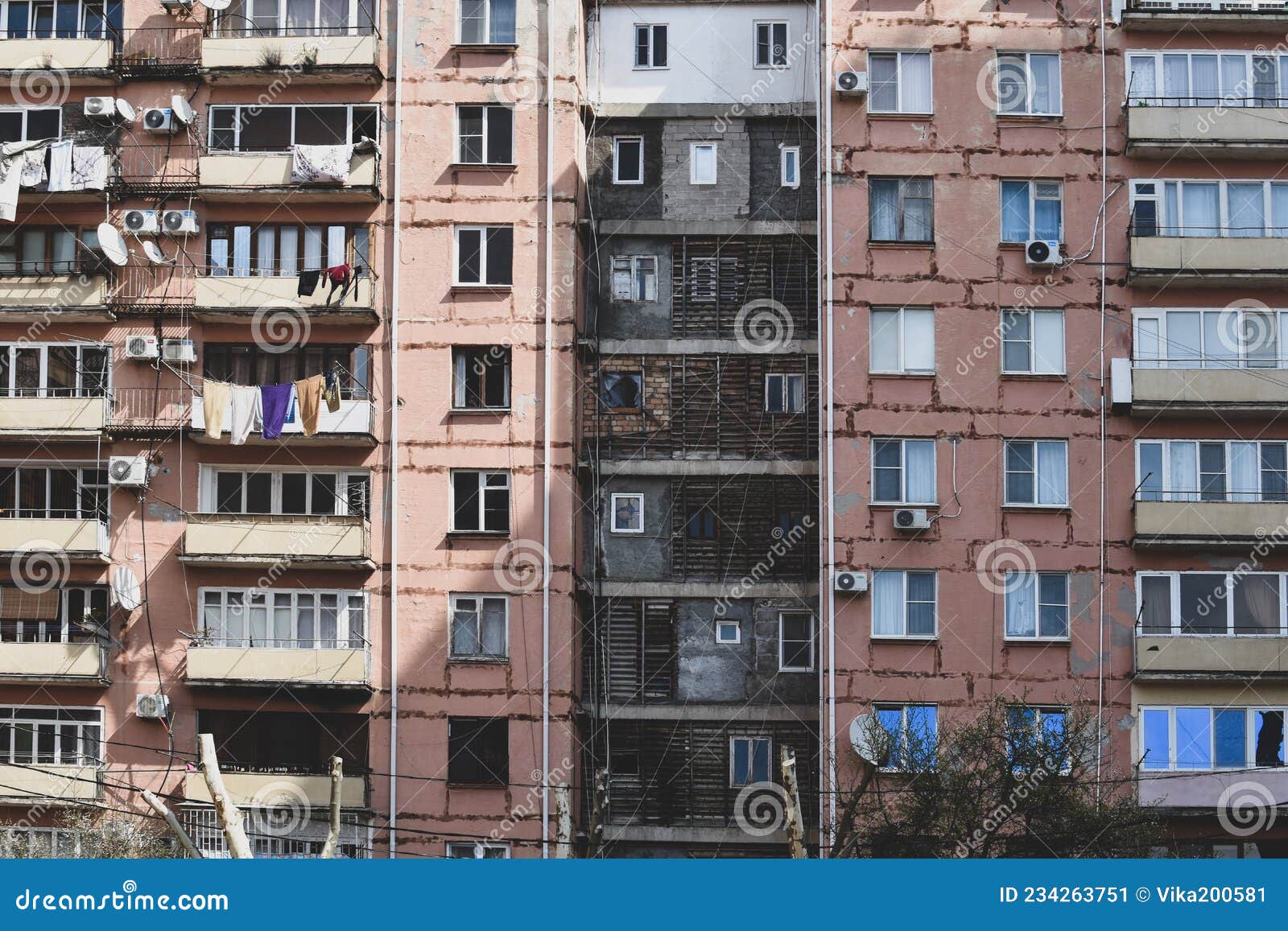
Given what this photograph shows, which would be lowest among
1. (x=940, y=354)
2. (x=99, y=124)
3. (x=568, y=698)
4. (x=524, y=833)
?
(x=524, y=833)

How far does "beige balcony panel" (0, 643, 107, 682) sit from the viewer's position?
43844 mm

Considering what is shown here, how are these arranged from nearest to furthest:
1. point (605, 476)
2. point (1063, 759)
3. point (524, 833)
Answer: point (1063, 759) → point (524, 833) → point (605, 476)

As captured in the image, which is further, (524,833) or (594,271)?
(594,271)

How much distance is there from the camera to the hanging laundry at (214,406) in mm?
43594

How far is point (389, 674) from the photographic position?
43.8m

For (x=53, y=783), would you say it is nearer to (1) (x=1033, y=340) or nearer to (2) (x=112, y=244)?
(2) (x=112, y=244)

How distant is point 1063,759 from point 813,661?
7363 mm

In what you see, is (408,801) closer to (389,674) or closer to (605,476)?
(389,674)

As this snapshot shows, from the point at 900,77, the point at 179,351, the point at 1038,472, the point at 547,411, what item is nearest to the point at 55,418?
the point at 179,351

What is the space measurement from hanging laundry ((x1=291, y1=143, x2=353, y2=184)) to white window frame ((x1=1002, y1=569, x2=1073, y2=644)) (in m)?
18.0

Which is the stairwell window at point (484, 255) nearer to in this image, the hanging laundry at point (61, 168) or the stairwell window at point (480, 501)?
the stairwell window at point (480, 501)

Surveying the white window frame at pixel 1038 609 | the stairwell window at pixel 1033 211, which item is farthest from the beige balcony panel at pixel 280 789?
the stairwell window at pixel 1033 211

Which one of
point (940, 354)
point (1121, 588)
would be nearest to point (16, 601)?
point (940, 354)

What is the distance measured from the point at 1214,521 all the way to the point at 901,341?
8147 millimetres
